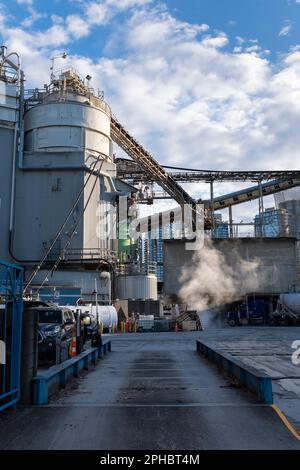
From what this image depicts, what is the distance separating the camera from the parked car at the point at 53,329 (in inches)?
520

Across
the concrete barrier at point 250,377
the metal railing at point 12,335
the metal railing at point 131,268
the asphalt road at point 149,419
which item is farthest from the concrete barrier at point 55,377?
the metal railing at point 131,268

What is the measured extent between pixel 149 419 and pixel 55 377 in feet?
10.2

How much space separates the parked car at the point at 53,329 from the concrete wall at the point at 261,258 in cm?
3354

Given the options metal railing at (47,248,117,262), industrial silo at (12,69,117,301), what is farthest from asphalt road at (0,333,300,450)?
industrial silo at (12,69,117,301)

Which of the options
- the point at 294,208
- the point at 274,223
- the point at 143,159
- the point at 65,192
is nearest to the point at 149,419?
the point at 65,192

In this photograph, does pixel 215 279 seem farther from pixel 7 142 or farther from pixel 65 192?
pixel 7 142

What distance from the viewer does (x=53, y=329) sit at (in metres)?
13.7

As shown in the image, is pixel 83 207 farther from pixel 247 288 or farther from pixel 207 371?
pixel 207 371

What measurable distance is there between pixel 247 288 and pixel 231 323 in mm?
5178

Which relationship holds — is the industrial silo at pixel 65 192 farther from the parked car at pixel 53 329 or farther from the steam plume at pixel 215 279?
the parked car at pixel 53 329

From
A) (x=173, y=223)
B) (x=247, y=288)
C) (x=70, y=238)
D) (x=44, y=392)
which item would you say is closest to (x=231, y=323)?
(x=247, y=288)
